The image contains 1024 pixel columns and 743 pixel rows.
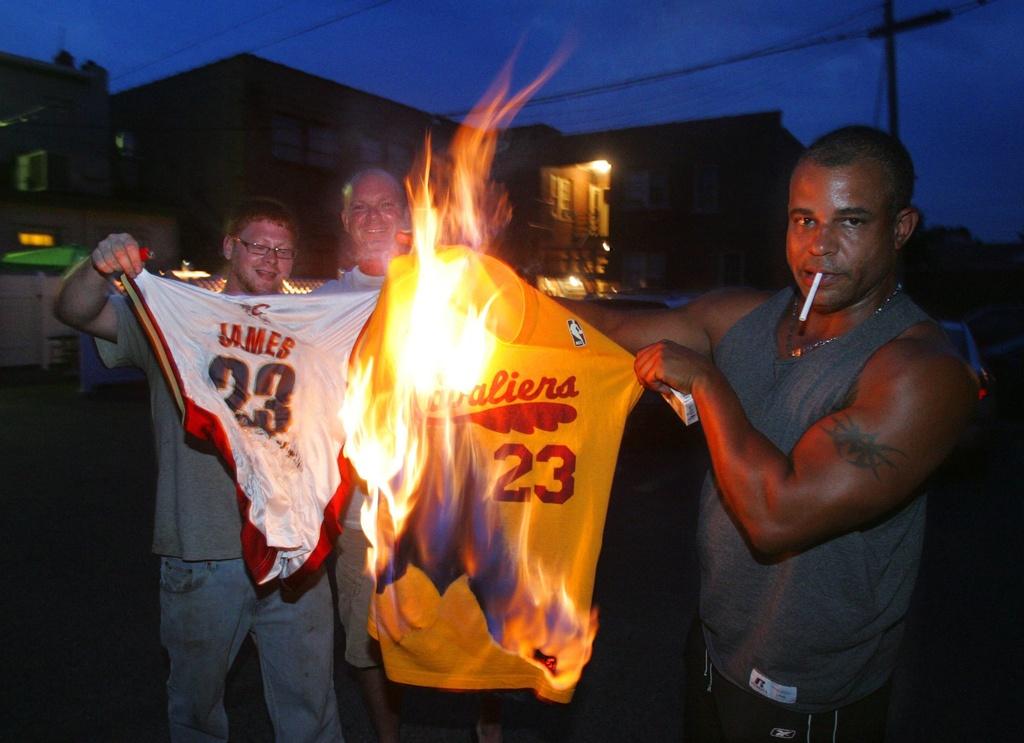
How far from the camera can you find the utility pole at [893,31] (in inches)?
677

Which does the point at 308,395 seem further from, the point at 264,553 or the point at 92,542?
the point at 92,542

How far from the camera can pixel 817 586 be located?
1.96 m

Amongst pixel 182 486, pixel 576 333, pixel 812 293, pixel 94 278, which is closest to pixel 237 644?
pixel 182 486

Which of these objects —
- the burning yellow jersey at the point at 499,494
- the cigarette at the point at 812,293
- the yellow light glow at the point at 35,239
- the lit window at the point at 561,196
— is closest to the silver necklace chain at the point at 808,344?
the cigarette at the point at 812,293

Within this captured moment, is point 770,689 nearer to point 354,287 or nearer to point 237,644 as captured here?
point 237,644

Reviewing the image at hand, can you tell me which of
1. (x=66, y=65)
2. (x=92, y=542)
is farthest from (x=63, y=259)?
(x=92, y=542)

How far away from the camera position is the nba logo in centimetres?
265

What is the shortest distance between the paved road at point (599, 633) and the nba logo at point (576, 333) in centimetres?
169

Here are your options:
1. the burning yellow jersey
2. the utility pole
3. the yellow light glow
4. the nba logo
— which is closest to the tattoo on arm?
the burning yellow jersey

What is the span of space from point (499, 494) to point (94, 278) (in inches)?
68.9

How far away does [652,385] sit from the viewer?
7.45ft

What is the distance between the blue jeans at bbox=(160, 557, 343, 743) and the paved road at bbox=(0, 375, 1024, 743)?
893mm

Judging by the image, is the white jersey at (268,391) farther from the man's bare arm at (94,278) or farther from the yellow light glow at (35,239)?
the yellow light glow at (35,239)

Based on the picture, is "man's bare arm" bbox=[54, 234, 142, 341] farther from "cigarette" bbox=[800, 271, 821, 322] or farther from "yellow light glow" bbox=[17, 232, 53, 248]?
"yellow light glow" bbox=[17, 232, 53, 248]
